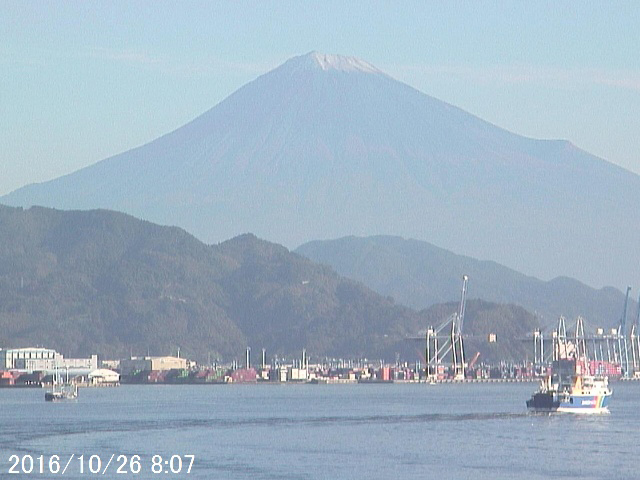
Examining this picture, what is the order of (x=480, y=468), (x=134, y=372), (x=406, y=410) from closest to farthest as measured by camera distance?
(x=480, y=468) < (x=406, y=410) < (x=134, y=372)

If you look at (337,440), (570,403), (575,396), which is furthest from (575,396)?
(337,440)

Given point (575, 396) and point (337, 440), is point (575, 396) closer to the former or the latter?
point (575, 396)

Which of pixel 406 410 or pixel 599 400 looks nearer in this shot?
pixel 599 400

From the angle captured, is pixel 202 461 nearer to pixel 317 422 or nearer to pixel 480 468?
pixel 480 468

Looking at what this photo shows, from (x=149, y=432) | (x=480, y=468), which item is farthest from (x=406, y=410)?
(x=480, y=468)

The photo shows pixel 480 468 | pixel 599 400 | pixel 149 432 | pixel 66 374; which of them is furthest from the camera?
pixel 66 374

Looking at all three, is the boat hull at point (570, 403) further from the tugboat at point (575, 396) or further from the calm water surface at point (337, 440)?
the calm water surface at point (337, 440)
